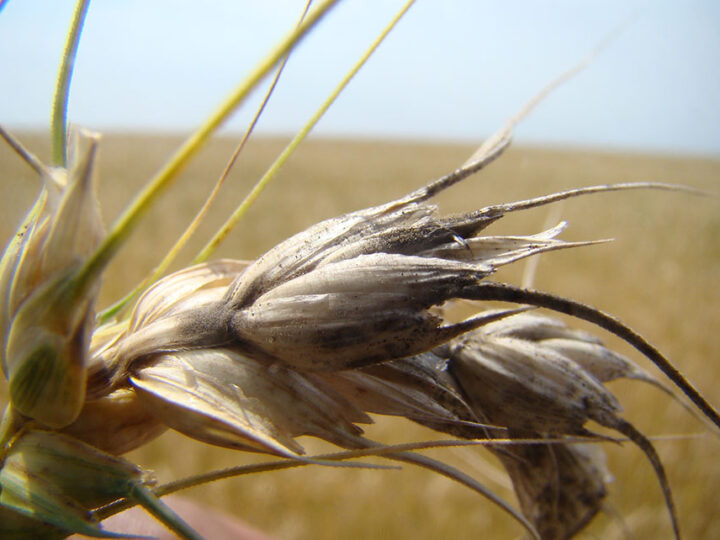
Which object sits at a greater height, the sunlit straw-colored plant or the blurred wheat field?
the sunlit straw-colored plant

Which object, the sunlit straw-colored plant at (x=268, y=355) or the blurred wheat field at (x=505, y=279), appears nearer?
the sunlit straw-colored plant at (x=268, y=355)

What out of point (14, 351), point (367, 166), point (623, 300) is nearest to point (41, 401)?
point (14, 351)

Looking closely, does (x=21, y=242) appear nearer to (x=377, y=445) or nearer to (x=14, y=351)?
(x=14, y=351)

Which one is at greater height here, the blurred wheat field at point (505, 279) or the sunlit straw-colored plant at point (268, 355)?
the sunlit straw-colored plant at point (268, 355)

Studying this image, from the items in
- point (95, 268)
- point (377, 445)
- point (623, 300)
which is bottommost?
point (623, 300)
